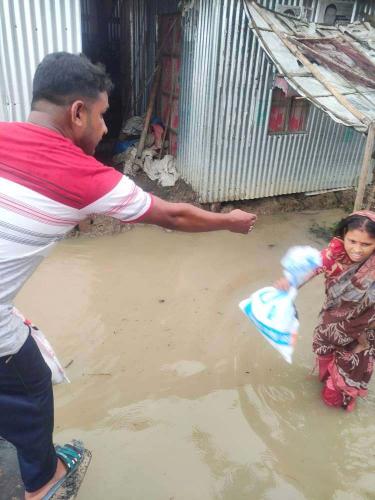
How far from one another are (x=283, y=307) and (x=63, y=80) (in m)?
1.57

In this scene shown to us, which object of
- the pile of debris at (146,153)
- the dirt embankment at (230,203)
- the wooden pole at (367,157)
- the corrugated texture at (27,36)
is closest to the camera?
the wooden pole at (367,157)

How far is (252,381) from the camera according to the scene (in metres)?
3.21

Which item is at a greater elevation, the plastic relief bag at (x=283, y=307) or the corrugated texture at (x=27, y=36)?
the corrugated texture at (x=27, y=36)

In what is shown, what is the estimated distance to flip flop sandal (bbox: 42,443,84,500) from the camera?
192cm

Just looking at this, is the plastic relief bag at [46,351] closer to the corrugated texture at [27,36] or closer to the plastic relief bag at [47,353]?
the plastic relief bag at [47,353]

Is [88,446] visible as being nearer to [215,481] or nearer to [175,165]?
[215,481]

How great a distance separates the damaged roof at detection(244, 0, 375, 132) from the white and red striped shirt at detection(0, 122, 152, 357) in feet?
8.84

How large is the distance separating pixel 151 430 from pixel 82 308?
62.3 inches

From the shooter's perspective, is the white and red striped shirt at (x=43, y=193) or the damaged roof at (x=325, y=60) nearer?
the white and red striped shirt at (x=43, y=193)

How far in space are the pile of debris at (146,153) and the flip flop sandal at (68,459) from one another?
14.8 ft

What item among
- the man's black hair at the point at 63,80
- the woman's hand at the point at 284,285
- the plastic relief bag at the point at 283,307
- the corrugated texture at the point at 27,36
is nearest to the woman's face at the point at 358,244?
the plastic relief bag at the point at 283,307

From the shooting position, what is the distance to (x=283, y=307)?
2.26 meters

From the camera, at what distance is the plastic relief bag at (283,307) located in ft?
7.22

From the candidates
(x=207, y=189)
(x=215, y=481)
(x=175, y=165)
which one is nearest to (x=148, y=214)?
(x=215, y=481)
